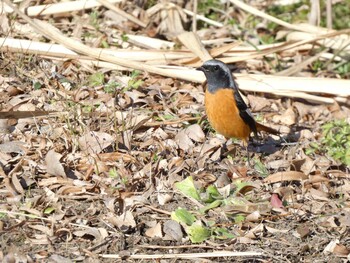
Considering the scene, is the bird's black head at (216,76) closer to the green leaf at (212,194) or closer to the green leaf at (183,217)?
the green leaf at (212,194)

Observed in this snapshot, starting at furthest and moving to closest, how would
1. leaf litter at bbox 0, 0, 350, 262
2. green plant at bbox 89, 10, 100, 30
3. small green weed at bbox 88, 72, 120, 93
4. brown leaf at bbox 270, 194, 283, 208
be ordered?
green plant at bbox 89, 10, 100, 30 → small green weed at bbox 88, 72, 120, 93 → brown leaf at bbox 270, 194, 283, 208 → leaf litter at bbox 0, 0, 350, 262

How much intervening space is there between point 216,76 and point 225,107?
397mm

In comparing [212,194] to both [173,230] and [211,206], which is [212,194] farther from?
[173,230]

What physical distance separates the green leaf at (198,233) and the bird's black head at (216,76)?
208 cm

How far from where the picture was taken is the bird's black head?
25.8 ft

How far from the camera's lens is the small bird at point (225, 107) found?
301 inches

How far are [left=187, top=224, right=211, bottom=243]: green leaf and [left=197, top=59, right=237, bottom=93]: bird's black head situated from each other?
6.82 ft

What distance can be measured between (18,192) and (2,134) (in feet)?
3.40

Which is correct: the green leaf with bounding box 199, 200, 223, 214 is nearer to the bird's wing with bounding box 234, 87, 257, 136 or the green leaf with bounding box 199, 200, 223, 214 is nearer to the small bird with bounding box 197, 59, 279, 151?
the small bird with bounding box 197, 59, 279, 151

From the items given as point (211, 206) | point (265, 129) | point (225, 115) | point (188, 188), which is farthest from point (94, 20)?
point (211, 206)

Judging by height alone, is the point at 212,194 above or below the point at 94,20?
below

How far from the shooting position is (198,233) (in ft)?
20.2

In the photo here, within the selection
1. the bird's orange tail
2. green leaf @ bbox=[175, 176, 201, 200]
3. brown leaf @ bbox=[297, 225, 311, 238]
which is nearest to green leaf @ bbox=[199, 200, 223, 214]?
green leaf @ bbox=[175, 176, 201, 200]

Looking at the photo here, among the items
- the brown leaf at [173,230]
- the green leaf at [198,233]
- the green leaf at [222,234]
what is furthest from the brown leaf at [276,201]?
the brown leaf at [173,230]
